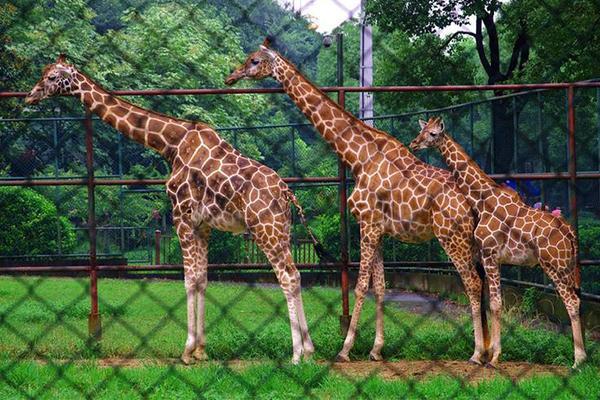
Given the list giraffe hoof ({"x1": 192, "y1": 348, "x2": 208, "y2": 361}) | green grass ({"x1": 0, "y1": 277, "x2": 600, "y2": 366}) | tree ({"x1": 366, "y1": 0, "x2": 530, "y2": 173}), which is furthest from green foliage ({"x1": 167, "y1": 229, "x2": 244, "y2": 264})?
giraffe hoof ({"x1": 192, "y1": 348, "x2": 208, "y2": 361})

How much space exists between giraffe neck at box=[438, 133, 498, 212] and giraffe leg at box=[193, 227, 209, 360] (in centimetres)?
140

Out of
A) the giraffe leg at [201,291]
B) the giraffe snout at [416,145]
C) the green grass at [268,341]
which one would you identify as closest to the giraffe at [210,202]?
the giraffe leg at [201,291]

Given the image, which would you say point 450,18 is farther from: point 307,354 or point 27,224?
point 307,354

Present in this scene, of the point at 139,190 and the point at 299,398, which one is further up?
the point at 139,190

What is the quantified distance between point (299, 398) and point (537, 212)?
1.99m

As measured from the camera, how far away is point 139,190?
13.7 meters

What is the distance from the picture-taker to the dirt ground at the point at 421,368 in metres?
5.43

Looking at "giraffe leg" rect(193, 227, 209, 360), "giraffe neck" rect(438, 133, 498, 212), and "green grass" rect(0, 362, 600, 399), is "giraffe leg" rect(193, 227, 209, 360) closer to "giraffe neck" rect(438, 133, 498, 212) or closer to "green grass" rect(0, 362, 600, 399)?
"green grass" rect(0, 362, 600, 399)

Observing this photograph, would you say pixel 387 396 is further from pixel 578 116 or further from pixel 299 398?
pixel 578 116

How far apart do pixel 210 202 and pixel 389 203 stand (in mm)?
960

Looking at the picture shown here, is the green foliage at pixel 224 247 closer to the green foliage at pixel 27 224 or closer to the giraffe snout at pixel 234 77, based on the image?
the green foliage at pixel 27 224

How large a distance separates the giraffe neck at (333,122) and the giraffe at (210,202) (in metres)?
0.43

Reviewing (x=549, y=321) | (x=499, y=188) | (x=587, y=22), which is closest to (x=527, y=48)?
(x=587, y=22)

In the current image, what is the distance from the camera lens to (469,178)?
20.1ft
